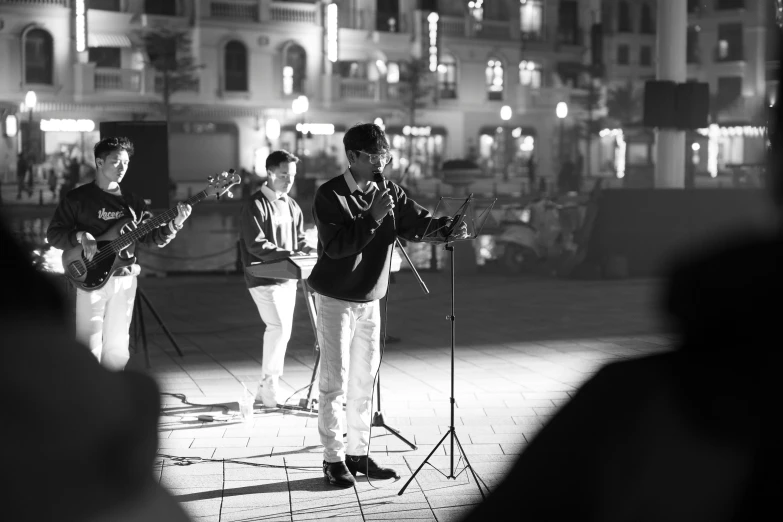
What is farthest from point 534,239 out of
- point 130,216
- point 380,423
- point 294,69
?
point 294,69

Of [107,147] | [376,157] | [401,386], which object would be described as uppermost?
[107,147]

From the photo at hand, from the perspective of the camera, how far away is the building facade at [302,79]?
39219 millimetres

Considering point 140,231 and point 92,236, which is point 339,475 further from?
point 92,236

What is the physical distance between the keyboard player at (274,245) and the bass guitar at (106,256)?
2.02ft

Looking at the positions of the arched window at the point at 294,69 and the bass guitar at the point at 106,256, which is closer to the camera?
the bass guitar at the point at 106,256

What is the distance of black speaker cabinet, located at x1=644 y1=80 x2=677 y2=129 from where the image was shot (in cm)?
1484

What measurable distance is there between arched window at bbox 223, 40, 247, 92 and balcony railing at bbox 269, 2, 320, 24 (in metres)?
2.06

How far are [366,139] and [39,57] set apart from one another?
37361 mm

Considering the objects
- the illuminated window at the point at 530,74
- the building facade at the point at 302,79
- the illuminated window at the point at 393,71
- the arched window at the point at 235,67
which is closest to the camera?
the building facade at the point at 302,79

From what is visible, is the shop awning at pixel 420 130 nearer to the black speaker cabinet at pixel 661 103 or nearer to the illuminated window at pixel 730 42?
the illuminated window at pixel 730 42

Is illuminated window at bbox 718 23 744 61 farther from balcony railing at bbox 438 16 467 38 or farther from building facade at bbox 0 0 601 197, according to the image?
balcony railing at bbox 438 16 467 38

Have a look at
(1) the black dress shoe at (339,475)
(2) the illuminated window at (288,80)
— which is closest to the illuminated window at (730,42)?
(2) the illuminated window at (288,80)

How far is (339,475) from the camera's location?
5.30 m

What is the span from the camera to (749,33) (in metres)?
62.6
